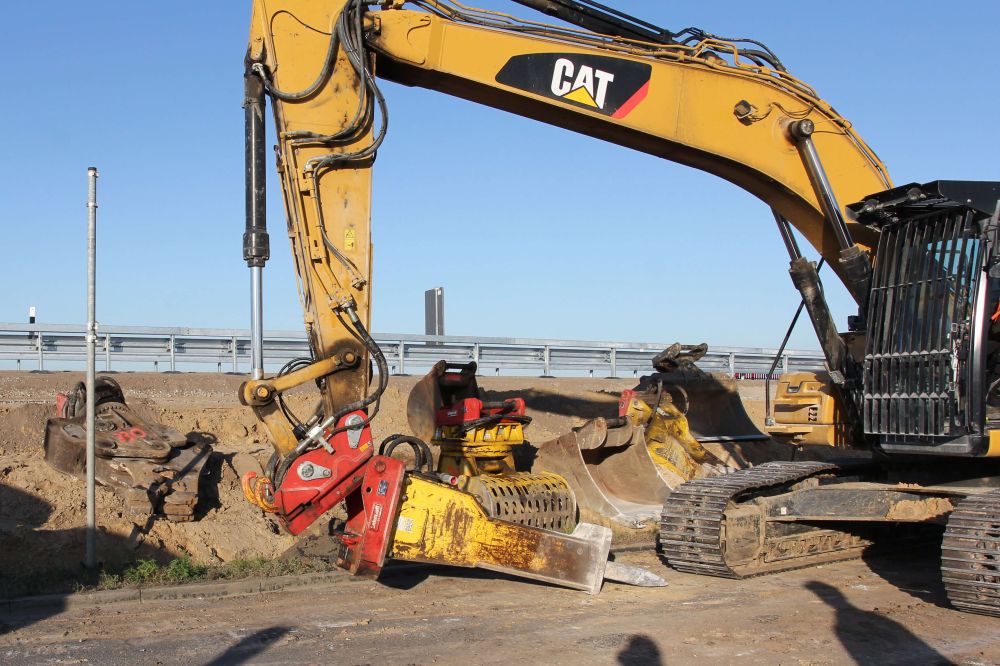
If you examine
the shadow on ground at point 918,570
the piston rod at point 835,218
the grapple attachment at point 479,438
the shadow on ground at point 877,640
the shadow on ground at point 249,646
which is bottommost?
the shadow on ground at point 918,570

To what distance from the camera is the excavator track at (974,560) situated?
6.14 meters

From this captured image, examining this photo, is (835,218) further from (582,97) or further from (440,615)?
(440,615)

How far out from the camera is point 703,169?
320 inches

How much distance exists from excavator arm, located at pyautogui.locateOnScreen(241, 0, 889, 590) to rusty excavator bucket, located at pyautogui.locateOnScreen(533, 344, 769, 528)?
294 centimetres

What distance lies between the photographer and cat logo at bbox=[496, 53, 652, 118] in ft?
23.6

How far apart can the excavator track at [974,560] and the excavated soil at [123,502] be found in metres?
4.58

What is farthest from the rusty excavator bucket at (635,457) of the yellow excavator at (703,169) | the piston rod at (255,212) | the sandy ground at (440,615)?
the piston rod at (255,212)

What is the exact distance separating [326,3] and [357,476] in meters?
3.20

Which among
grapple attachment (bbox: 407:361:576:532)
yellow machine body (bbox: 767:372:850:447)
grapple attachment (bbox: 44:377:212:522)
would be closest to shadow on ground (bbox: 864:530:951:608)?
yellow machine body (bbox: 767:372:850:447)

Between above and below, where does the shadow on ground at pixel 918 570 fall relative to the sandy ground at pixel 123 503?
below

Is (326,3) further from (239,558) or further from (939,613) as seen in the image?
(939,613)

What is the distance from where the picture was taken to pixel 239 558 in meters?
8.03

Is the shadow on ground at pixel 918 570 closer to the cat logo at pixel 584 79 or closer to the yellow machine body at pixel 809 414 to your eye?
the yellow machine body at pixel 809 414

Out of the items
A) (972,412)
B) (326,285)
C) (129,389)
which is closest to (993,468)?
(972,412)
